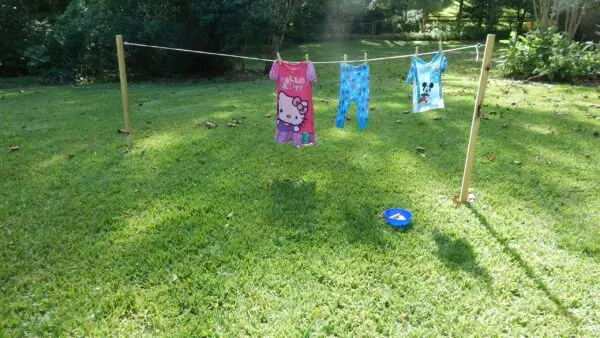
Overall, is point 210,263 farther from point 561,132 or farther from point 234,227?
point 561,132

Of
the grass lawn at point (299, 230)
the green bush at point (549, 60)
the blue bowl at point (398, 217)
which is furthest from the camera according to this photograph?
the green bush at point (549, 60)

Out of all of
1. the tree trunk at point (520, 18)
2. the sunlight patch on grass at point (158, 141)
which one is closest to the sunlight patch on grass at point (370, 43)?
the tree trunk at point (520, 18)

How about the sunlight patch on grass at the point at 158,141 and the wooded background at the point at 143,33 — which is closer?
the sunlight patch on grass at the point at 158,141

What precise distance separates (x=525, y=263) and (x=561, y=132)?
3842mm

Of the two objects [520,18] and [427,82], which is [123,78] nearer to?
[427,82]

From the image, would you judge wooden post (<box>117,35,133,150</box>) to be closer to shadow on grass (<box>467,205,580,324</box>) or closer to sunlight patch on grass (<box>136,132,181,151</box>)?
sunlight patch on grass (<box>136,132,181,151</box>)

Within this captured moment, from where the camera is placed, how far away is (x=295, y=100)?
4.41 meters

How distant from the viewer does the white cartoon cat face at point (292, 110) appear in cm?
442

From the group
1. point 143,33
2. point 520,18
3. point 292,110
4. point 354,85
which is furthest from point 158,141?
point 520,18

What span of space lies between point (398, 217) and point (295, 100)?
1660mm

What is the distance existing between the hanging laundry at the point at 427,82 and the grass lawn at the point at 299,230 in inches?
37.0

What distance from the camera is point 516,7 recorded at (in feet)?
79.7

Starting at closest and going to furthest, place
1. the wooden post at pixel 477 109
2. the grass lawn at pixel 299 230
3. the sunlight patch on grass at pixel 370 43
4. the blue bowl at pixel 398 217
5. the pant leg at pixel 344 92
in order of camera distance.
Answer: the grass lawn at pixel 299 230 → the wooden post at pixel 477 109 → the blue bowl at pixel 398 217 → the pant leg at pixel 344 92 → the sunlight patch on grass at pixel 370 43

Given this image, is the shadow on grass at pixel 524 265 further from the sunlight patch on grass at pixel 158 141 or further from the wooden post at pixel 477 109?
the sunlight patch on grass at pixel 158 141
